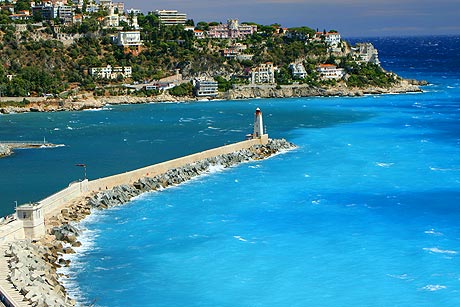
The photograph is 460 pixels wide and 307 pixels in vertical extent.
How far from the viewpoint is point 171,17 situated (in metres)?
130

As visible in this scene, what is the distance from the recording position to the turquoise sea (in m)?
26.1

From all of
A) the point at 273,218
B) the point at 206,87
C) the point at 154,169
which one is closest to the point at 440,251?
the point at 273,218

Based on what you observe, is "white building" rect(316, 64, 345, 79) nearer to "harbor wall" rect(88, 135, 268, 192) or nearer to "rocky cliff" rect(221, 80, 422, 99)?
"rocky cliff" rect(221, 80, 422, 99)

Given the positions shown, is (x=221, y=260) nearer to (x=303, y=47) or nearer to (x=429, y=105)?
(x=429, y=105)

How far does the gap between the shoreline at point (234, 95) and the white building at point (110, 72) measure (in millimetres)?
6732

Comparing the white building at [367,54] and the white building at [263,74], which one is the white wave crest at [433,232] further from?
the white building at [367,54]

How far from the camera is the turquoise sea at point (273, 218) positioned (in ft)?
85.6

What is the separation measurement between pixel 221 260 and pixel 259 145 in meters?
24.5

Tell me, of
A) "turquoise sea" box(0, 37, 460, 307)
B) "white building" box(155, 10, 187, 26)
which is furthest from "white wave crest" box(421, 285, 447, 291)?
"white building" box(155, 10, 187, 26)

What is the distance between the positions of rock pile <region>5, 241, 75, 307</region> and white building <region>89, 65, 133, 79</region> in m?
71.6

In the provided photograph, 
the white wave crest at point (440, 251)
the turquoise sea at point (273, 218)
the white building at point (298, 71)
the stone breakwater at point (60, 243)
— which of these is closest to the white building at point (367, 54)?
the white building at point (298, 71)

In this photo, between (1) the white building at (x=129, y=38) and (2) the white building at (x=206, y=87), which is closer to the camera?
(2) the white building at (x=206, y=87)

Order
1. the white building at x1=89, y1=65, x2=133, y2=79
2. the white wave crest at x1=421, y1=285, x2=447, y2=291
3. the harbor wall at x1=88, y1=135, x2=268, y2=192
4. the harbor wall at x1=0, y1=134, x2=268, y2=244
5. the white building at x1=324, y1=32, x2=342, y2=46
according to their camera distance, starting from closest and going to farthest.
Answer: the white wave crest at x1=421, y1=285, x2=447, y2=291, the harbor wall at x1=0, y1=134, x2=268, y2=244, the harbor wall at x1=88, y1=135, x2=268, y2=192, the white building at x1=89, y1=65, x2=133, y2=79, the white building at x1=324, y1=32, x2=342, y2=46

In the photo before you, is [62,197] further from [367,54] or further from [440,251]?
[367,54]
